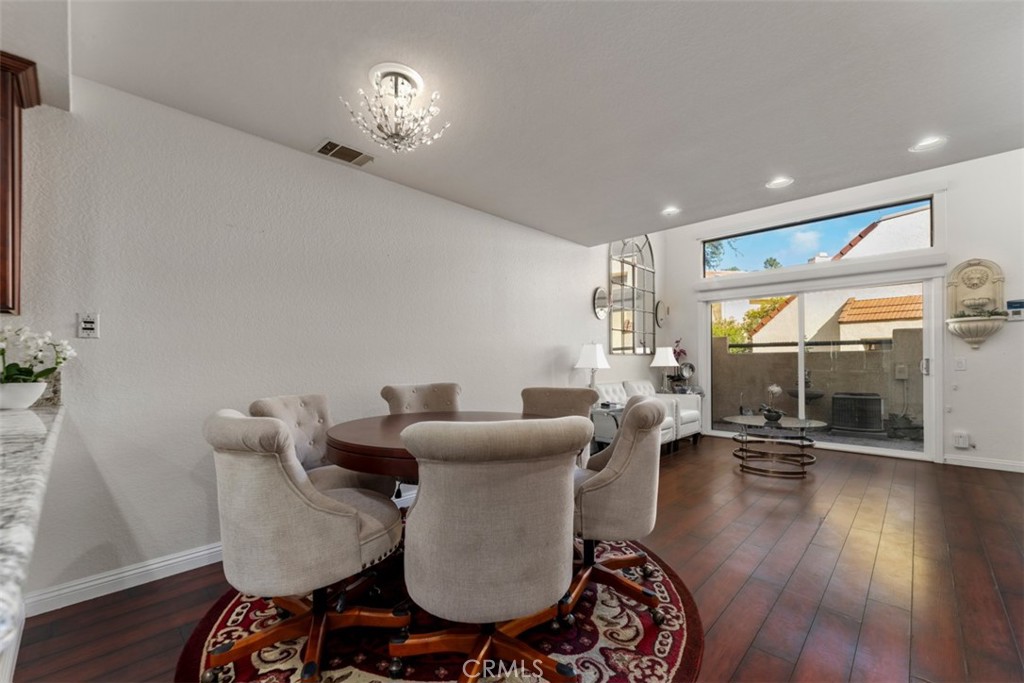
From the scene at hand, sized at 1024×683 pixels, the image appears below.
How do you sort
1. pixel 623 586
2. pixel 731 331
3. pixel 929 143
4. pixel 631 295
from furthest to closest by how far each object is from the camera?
pixel 731 331 < pixel 631 295 < pixel 929 143 < pixel 623 586

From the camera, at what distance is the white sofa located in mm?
4312

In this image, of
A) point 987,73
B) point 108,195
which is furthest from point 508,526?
point 987,73

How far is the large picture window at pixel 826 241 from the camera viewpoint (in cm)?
464

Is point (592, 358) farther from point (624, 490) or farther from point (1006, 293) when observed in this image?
point (1006, 293)

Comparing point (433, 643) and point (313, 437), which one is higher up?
point (313, 437)

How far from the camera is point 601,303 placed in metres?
5.14

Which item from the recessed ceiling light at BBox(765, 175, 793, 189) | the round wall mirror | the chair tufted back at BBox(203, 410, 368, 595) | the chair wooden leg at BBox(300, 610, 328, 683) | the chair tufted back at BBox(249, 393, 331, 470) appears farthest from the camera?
A: the round wall mirror

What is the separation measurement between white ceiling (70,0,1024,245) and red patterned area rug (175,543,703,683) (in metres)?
2.44

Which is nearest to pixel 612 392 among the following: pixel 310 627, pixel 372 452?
pixel 372 452

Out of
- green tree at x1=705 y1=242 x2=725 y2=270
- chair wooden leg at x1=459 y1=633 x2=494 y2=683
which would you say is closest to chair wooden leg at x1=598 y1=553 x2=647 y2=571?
chair wooden leg at x1=459 y1=633 x2=494 y2=683

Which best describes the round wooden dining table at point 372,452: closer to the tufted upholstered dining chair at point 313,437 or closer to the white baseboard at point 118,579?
the tufted upholstered dining chair at point 313,437

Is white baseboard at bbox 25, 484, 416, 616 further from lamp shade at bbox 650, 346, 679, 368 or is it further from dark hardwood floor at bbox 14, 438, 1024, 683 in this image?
lamp shade at bbox 650, 346, 679, 368

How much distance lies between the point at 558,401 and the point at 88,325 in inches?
99.4

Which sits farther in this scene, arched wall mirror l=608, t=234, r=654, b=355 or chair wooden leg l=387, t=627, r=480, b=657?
arched wall mirror l=608, t=234, r=654, b=355
